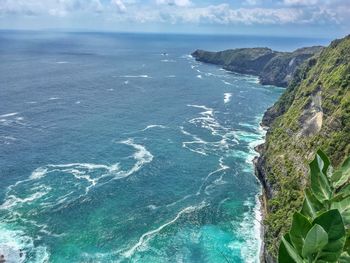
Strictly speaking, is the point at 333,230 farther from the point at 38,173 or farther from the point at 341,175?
the point at 38,173

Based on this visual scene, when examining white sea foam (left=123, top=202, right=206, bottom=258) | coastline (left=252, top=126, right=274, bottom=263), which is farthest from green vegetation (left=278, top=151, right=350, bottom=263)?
white sea foam (left=123, top=202, right=206, bottom=258)

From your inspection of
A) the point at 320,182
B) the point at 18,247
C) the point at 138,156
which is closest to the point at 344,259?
the point at 320,182

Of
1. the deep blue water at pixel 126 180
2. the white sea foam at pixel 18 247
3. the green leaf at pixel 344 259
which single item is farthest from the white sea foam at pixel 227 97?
the green leaf at pixel 344 259

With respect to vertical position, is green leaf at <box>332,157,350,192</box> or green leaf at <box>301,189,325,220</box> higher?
green leaf at <box>332,157,350,192</box>

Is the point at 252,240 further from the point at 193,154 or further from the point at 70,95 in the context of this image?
the point at 70,95

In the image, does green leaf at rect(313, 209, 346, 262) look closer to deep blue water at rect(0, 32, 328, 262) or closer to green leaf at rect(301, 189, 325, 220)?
green leaf at rect(301, 189, 325, 220)

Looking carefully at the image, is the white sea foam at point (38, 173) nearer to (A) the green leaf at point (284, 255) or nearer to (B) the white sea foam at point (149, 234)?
(B) the white sea foam at point (149, 234)
